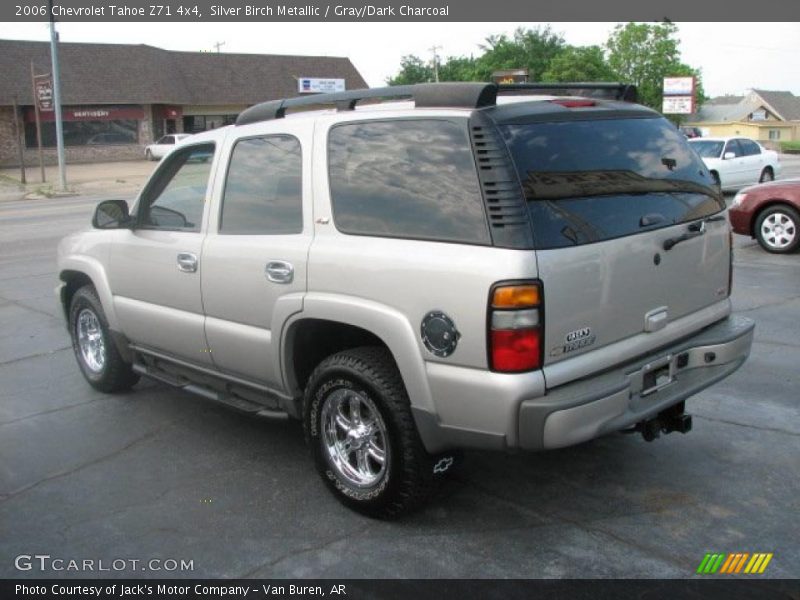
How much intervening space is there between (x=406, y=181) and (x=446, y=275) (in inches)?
21.9

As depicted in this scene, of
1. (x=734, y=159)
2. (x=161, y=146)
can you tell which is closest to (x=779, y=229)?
(x=734, y=159)

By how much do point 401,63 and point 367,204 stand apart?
79.9m

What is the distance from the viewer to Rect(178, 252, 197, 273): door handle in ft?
15.6

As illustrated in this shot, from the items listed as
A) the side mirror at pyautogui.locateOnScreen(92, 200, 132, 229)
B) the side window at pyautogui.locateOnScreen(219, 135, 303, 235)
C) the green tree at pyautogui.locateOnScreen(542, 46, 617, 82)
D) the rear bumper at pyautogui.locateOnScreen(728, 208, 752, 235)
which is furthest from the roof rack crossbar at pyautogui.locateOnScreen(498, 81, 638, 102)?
the green tree at pyautogui.locateOnScreen(542, 46, 617, 82)

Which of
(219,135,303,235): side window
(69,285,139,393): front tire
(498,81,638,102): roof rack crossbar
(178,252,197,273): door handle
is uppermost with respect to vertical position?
(498,81,638,102): roof rack crossbar

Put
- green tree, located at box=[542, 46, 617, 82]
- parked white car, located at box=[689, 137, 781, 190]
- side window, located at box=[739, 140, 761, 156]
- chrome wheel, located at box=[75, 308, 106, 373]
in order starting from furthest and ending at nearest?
green tree, located at box=[542, 46, 617, 82] < side window, located at box=[739, 140, 761, 156] < parked white car, located at box=[689, 137, 781, 190] < chrome wheel, located at box=[75, 308, 106, 373]

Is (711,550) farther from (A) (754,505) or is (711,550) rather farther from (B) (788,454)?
(B) (788,454)

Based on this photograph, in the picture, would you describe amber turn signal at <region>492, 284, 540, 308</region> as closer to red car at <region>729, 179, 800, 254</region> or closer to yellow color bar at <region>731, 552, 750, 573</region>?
yellow color bar at <region>731, 552, 750, 573</region>

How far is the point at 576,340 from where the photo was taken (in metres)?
3.46

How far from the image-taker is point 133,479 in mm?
4547

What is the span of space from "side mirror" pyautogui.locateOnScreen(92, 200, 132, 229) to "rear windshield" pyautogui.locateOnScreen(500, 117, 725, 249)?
9.50 ft

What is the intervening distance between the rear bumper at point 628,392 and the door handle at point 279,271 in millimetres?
1437

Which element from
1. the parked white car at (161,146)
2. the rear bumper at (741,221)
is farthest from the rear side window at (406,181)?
the parked white car at (161,146)

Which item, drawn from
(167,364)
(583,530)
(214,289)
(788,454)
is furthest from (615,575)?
(167,364)
